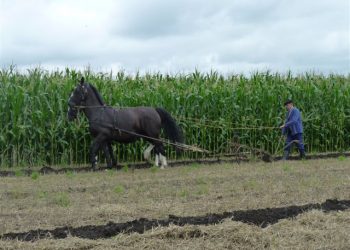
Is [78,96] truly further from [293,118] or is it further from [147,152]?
[293,118]

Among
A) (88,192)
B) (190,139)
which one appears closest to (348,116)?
(190,139)

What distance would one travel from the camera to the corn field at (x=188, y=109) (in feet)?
61.2

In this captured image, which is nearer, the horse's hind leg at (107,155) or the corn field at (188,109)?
the horse's hind leg at (107,155)

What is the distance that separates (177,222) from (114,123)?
829 centimetres

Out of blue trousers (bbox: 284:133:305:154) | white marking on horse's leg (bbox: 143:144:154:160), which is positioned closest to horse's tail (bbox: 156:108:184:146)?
white marking on horse's leg (bbox: 143:144:154:160)

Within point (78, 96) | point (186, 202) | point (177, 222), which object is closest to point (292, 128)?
point (78, 96)

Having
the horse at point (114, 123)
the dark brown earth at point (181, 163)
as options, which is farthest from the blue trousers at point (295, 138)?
the horse at point (114, 123)

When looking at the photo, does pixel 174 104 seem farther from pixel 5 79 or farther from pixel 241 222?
pixel 241 222

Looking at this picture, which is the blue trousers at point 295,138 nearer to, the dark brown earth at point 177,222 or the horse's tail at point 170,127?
the horse's tail at point 170,127

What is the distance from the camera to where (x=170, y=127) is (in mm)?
17266

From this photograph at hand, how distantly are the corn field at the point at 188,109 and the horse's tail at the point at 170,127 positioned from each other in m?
1.78

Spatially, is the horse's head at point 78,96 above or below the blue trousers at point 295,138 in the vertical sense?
above

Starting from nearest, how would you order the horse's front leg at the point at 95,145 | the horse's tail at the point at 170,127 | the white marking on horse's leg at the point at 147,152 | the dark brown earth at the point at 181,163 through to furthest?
the horse's front leg at the point at 95,145 → the dark brown earth at the point at 181,163 → the horse's tail at the point at 170,127 → the white marking on horse's leg at the point at 147,152

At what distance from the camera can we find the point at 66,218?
931cm
